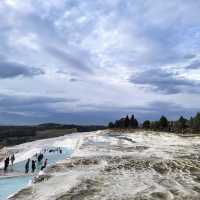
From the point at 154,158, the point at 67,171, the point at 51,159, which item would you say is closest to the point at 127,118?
the point at 51,159

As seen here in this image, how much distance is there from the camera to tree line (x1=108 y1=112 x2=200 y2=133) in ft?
353

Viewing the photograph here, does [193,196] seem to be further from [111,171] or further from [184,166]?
[184,166]

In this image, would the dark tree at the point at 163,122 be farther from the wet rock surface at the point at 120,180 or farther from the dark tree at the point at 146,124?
the wet rock surface at the point at 120,180

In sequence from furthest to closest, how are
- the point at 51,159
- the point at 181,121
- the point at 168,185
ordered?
the point at 181,121
the point at 51,159
the point at 168,185

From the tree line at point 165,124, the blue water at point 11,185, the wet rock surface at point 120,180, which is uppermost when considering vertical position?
the tree line at point 165,124

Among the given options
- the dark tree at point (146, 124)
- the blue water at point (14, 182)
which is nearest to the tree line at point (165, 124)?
the dark tree at point (146, 124)

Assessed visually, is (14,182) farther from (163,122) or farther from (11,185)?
(163,122)

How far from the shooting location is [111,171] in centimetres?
2633

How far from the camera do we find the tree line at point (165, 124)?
108m

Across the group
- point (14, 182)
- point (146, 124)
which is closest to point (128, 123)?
point (146, 124)

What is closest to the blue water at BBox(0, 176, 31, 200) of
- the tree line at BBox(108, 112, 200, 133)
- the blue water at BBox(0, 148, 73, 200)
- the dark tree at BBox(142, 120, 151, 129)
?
the blue water at BBox(0, 148, 73, 200)

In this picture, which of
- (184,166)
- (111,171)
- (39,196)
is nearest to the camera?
(39,196)

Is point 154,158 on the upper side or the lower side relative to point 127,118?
lower

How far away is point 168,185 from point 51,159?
24032 mm
